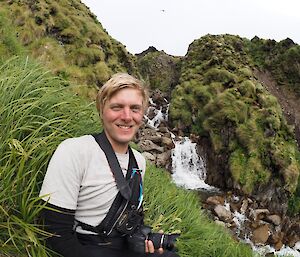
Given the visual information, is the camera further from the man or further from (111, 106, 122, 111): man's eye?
(111, 106, 122, 111): man's eye

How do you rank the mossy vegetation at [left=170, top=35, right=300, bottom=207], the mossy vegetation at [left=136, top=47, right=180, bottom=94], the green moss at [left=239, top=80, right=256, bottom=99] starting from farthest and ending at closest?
the mossy vegetation at [left=136, top=47, right=180, bottom=94] < the green moss at [left=239, top=80, right=256, bottom=99] < the mossy vegetation at [left=170, top=35, right=300, bottom=207]

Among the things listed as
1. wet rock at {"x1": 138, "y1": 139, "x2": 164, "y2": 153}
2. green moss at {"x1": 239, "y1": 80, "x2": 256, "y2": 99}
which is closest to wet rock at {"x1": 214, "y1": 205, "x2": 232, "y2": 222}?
wet rock at {"x1": 138, "y1": 139, "x2": 164, "y2": 153}

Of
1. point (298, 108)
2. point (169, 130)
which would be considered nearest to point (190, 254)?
point (169, 130)

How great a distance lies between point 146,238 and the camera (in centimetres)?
260

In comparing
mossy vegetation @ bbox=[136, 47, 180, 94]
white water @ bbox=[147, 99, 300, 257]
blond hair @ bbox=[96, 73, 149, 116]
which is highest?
mossy vegetation @ bbox=[136, 47, 180, 94]

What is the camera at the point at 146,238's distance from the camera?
256cm

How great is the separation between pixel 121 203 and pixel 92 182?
25cm

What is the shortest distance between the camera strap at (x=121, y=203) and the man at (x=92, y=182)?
0.03 m

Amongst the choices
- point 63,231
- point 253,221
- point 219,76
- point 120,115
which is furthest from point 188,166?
point 63,231

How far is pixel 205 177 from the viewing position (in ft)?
73.9

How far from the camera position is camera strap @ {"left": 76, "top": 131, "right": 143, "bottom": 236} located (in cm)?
249

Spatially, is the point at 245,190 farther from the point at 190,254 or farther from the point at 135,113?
the point at 135,113

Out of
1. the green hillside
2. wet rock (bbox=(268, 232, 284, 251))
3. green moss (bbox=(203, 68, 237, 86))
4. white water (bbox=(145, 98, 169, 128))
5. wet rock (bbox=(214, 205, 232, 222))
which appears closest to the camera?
the green hillside

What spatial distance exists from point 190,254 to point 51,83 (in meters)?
2.83
